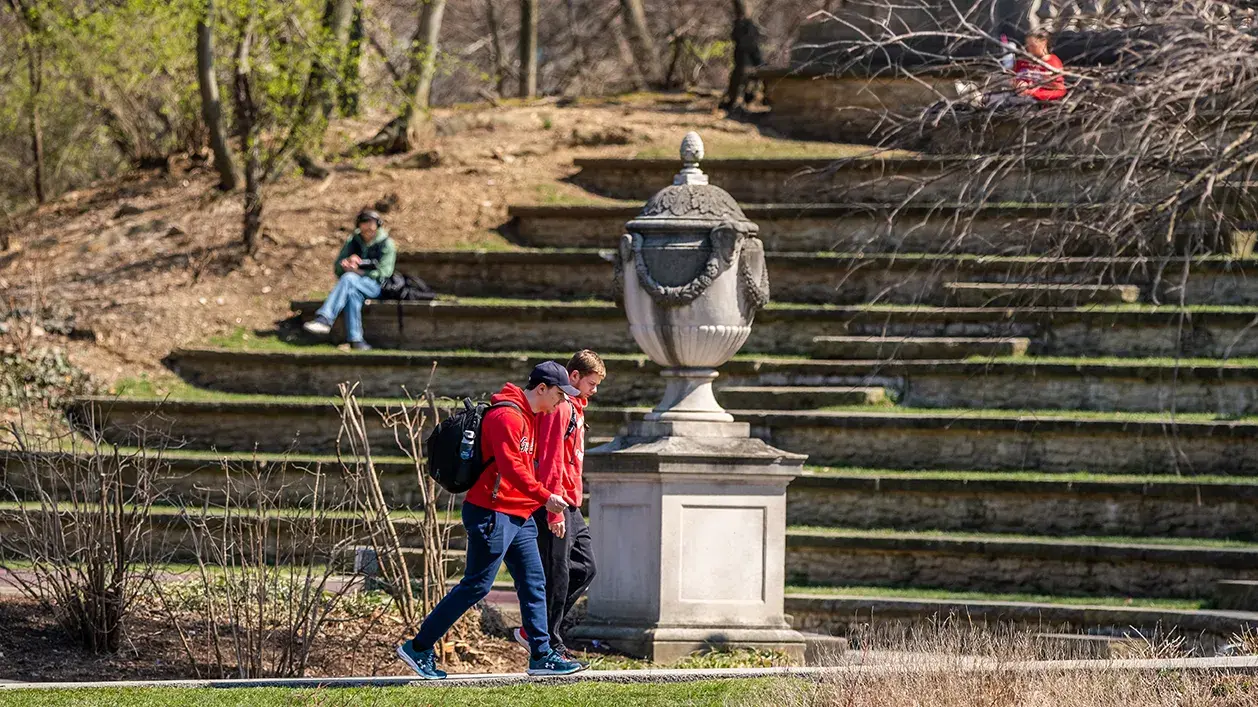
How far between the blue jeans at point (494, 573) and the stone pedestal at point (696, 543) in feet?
5.91

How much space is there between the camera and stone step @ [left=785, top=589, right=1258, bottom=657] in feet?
39.0

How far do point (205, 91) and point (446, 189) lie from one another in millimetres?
2690

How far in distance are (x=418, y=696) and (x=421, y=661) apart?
607 millimetres

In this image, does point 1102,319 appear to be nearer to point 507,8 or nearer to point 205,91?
point 205,91

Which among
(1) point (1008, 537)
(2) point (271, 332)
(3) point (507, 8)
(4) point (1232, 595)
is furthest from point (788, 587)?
(3) point (507, 8)

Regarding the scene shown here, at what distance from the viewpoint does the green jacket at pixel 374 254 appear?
17.0 m

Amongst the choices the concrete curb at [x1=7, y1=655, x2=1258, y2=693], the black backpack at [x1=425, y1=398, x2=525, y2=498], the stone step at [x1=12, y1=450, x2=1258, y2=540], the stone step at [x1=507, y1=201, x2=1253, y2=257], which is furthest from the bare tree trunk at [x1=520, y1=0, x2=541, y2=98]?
the concrete curb at [x1=7, y1=655, x2=1258, y2=693]

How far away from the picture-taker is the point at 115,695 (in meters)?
8.48

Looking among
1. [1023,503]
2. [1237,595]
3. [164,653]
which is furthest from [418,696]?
[1023,503]

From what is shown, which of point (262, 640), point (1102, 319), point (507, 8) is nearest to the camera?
point (262, 640)

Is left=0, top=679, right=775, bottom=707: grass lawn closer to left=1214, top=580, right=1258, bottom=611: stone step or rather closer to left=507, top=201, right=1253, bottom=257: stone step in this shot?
left=1214, top=580, right=1258, bottom=611: stone step

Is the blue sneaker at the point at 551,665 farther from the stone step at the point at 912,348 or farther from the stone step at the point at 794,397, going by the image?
the stone step at the point at 912,348

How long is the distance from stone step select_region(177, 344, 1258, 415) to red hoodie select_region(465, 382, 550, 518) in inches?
234

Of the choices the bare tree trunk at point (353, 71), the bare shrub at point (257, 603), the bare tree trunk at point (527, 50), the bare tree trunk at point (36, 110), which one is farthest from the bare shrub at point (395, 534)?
the bare tree trunk at point (527, 50)
